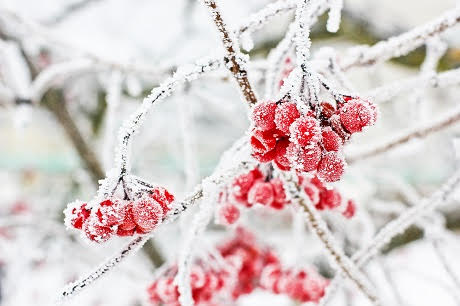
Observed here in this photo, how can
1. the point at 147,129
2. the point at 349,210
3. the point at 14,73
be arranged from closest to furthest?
1. the point at 349,210
2. the point at 14,73
3. the point at 147,129

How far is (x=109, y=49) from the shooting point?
98.1 inches

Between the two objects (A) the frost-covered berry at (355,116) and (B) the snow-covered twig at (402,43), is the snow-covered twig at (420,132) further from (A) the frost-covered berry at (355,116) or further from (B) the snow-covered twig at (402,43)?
(A) the frost-covered berry at (355,116)

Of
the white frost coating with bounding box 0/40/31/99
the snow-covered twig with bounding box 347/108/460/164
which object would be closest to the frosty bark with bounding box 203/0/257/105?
the snow-covered twig with bounding box 347/108/460/164

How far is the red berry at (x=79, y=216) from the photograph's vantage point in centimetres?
59

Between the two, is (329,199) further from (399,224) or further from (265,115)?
(265,115)

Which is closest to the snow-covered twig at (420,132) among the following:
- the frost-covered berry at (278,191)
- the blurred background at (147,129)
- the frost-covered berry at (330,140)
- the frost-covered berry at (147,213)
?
the blurred background at (147,129)

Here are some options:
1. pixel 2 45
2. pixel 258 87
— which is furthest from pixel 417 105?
A: pixel 2 45

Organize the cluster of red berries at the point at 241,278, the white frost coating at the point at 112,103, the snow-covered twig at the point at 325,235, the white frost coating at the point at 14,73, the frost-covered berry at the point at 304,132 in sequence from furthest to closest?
the white frost coating at the point at 14,73 → the white frost coating at the point at 112,103 → the cluster of red berries at the point at 241,278 → the snow-covered twig at the point at 325,235 → the frost-covered berry at the point at 304,132

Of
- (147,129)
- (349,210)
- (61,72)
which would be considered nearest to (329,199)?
(349,210)

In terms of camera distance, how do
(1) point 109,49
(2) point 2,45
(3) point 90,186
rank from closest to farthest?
(2) point 2,45, (3) point 90,186, (1) point 109,49

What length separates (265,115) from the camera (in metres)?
0.53

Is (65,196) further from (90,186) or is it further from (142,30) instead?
(142,30)

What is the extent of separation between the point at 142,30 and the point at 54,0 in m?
0.49

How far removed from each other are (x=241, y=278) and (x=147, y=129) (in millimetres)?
1232
